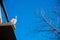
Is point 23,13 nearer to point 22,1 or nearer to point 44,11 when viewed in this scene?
point 22,1

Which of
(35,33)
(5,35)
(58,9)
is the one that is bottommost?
(5,35)

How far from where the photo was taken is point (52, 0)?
1876mm

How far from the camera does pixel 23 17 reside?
1.85 meters

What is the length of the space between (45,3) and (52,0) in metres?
0.11

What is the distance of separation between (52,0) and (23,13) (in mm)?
450

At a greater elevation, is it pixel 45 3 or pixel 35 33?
pixel 45 3

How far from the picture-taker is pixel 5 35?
0.66 meters

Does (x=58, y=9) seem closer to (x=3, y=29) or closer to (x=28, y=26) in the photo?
(x=28, y=26)

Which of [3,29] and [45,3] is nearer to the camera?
[3,29]

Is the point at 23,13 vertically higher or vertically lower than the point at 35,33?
higher

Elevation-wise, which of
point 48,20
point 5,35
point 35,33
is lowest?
point 5,35

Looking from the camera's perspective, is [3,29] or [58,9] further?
[58,9]

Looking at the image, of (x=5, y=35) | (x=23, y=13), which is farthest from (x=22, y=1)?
(x=5, y=35)

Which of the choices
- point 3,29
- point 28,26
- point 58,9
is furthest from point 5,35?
point 58,9
